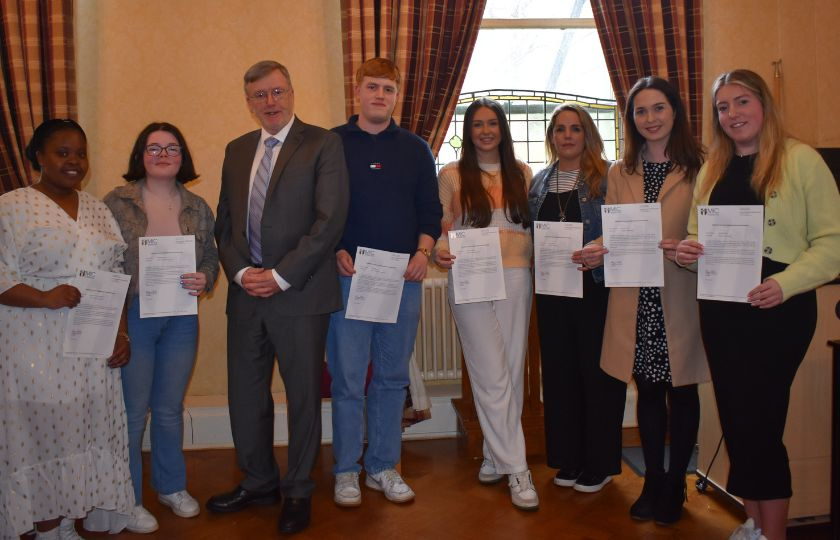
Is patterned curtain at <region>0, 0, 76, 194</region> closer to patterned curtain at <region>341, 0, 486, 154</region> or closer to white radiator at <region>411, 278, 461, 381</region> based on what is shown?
patterned curtain at <region>341, 0, 486, 154</region>

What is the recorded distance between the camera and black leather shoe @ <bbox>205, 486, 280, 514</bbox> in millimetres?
2953

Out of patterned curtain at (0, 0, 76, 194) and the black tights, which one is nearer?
the black tights

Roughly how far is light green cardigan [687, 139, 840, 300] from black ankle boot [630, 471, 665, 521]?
105 cm

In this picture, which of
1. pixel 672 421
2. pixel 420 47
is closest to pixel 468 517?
pixel 672 421

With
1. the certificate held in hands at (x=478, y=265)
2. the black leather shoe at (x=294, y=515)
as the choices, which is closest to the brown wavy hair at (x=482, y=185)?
the certificate held in hands at (x=478, y=265)

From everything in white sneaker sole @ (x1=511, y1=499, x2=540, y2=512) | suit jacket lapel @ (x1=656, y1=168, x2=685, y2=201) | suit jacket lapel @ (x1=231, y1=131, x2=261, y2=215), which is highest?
suit jacket lapel @ (x1=231, y1=131, x2=261, y2=215)

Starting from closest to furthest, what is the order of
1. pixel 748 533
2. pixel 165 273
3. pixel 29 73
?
pixel 748 533 < pixel 165 273 < pixel 29 73

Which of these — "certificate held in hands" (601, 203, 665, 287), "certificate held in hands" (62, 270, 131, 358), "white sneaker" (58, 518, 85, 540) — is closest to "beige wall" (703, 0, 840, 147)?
"certificate held in hands" (601, 203, 665, 287)

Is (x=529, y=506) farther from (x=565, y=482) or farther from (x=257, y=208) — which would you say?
(x=257, y=208)

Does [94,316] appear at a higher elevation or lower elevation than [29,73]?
lower

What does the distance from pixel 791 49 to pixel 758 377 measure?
349cm

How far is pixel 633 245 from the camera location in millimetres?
2594

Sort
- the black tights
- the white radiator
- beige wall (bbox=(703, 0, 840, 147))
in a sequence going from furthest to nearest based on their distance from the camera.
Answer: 1. beige wall (bbox=(703, 0, 840, 147))
2. the white radiator
3. the black tights

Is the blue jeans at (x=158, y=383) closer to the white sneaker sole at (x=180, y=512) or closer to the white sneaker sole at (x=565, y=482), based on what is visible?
the white sneaker sole at (x=180, y=512)
